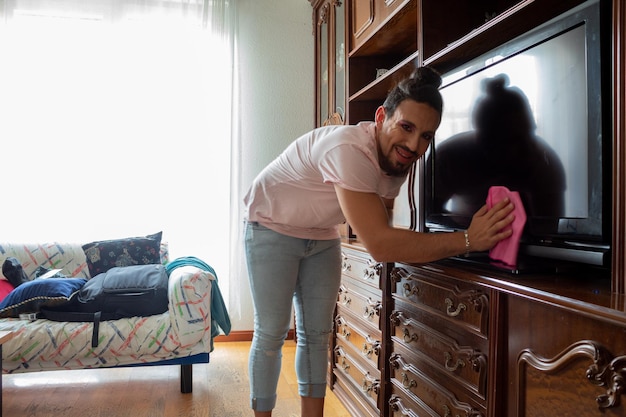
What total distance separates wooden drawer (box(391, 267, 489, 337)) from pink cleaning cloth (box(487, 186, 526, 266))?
0.10m

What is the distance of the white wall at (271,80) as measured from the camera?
357 centimetres

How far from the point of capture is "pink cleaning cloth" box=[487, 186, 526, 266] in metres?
1.18

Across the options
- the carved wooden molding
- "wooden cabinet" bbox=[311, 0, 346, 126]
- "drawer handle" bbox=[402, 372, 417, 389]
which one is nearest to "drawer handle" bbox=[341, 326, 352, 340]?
"drawer handle" bbox=[402, 372, 417, 389]

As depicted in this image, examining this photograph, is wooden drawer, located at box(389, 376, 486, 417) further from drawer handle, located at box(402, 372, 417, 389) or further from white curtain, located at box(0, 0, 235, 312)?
white curtain, located at box(0, 0, 235, 312)

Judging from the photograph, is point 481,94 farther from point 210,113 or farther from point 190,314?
point 210,113

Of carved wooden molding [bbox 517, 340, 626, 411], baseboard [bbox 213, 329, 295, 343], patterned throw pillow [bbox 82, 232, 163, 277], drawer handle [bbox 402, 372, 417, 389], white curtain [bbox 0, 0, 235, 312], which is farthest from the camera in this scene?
baseboard [bbox 213, 329, 295, 343]

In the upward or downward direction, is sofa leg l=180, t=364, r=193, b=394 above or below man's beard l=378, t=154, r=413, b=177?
below

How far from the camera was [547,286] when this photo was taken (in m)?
1.02

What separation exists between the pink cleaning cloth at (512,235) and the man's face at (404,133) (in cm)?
23

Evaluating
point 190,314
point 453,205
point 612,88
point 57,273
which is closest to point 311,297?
point 453,205

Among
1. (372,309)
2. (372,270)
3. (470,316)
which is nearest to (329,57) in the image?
(372,270)

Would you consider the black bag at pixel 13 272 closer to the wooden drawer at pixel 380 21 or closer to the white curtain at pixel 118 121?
the white curtain at pixel 118 121

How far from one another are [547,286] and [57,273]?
2.35 m

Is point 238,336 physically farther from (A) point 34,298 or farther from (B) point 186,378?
(A) point 34,298
